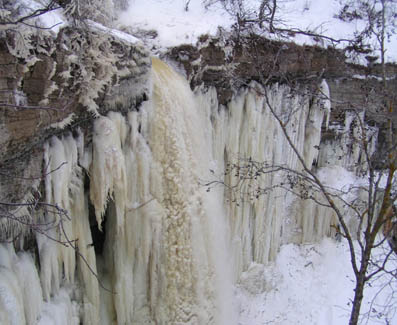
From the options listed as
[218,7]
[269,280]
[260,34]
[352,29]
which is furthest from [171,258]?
[352,29]

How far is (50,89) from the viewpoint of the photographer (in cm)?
311

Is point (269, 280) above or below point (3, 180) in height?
below

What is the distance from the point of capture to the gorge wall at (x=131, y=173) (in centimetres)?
305

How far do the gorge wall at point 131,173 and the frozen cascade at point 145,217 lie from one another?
0.05 feet

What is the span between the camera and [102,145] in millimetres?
3971

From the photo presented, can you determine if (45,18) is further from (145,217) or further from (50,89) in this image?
(145,217)

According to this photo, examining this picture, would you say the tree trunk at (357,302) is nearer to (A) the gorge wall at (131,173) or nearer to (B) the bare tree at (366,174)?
(B) the bare tree at (366,174)

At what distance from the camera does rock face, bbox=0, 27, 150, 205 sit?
2730 millimetres

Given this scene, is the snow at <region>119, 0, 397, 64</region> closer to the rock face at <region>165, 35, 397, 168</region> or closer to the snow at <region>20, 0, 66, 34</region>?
the rock face at <region>165, 35, 397, 168</region>

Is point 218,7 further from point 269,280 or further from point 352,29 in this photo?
point 269,280

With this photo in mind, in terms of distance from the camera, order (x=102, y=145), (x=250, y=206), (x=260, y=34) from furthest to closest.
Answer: (x=250, y=206) → (x=260, y=34) → (x=102, y=145)

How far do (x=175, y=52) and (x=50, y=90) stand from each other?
3557mm

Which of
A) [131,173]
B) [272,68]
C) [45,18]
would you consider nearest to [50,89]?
[45,18]

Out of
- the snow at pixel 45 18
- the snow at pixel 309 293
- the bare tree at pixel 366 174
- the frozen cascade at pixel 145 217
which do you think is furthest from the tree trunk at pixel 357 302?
the snow at pixel 309 293
